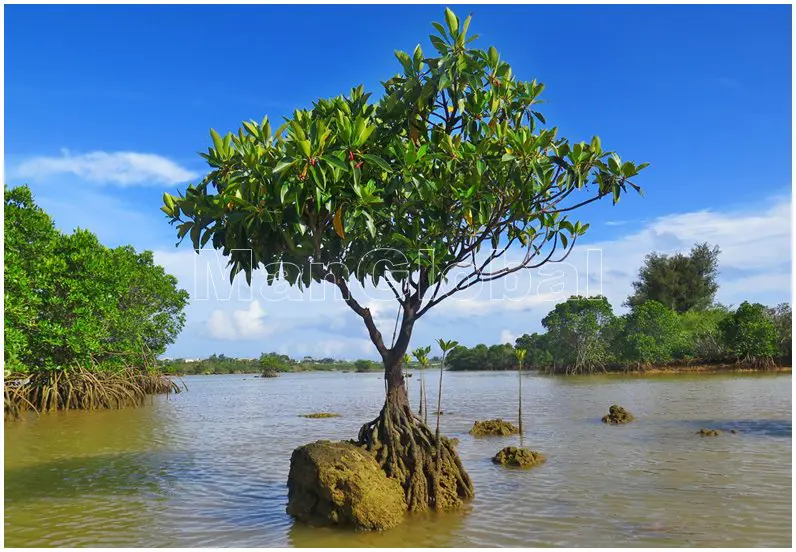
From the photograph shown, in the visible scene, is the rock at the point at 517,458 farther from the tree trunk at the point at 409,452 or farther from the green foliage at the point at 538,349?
the green foliage at the point at 538,349

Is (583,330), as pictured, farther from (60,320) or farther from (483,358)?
(60,320)

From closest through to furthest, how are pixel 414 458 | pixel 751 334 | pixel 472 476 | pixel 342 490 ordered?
pixel 342 490, pixel 414 458, pixel 472 476, pixel 751 334

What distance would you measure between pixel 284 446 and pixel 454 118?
8.07 m

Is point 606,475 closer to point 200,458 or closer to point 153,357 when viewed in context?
point 200,458

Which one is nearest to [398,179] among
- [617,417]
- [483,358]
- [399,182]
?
[399,182]

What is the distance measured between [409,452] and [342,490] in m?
1.02

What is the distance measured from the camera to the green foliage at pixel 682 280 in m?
56.4

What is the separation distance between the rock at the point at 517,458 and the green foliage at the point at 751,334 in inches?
1356

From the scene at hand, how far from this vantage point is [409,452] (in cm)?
745

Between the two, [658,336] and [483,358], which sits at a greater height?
[658,336]

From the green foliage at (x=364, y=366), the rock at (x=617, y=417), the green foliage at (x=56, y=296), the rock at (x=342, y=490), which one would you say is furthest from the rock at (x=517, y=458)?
the green foliage at (x=364, y=366)

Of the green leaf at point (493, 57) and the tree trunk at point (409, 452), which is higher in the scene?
A: the green leaf at point (493, 57)

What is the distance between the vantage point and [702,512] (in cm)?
736

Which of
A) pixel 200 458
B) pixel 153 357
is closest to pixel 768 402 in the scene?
pixel 200 458
